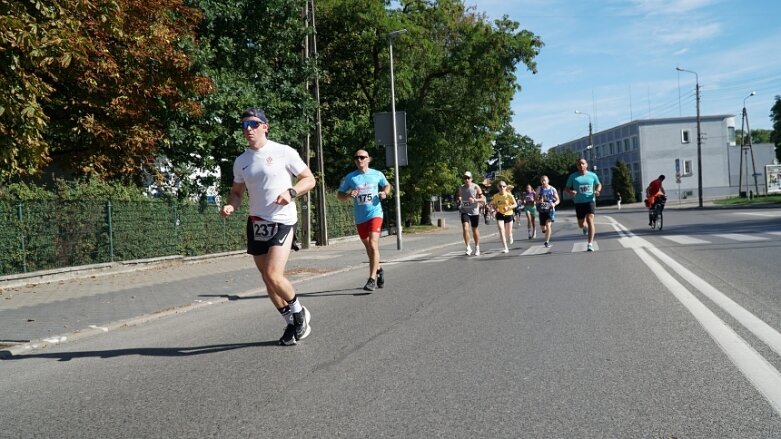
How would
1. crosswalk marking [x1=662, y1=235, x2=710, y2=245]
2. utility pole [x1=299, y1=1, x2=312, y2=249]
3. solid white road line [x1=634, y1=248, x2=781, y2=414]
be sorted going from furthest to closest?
utility pole [x1=299, y1=1, x2=312, y2=249], crosswalk marking [x1=662, y1=235, x2=710, y2=245], solid white road line [x1=634, y1=248, x2=781, y2=414]

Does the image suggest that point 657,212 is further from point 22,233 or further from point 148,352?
point 148,352

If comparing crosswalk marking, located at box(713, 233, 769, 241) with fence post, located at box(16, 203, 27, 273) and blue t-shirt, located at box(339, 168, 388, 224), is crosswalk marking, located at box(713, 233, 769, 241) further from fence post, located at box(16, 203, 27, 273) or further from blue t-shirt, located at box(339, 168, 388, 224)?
fence post, located at box(16, 203, 27, 273)

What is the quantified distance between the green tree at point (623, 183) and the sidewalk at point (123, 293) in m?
72.6

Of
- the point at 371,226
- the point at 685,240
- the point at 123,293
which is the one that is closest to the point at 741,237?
the point at 685,240

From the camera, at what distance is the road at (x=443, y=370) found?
3.64 meters

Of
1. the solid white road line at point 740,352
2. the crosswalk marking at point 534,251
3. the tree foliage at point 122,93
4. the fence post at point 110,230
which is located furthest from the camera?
the crosswalk marking at point 534,251

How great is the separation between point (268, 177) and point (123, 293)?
6.23 m

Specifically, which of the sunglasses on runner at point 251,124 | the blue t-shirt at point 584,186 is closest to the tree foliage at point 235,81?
the sunglasses on runner at point 251,124

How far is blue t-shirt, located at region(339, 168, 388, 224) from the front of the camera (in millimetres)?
9609

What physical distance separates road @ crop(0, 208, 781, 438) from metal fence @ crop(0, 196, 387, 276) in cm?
545

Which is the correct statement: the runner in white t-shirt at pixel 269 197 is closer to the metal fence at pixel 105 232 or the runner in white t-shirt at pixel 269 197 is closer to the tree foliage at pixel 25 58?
the tree foliage at pixel 25 58

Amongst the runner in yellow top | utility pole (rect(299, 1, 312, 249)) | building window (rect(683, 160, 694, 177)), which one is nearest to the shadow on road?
the runner in yellow top

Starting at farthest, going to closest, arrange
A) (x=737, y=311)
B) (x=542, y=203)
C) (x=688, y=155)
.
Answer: (x=688, y=155), (x=542, y=203), (x=737, y=311)

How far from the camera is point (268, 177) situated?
18.7 ft
